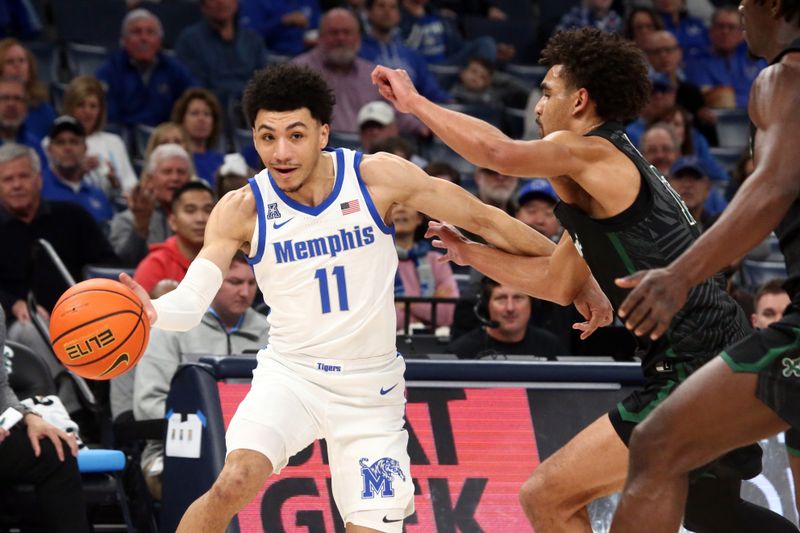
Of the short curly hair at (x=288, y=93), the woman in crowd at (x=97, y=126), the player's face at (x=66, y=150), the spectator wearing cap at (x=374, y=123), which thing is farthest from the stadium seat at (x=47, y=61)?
the short curly hair at (x=288, y=93)

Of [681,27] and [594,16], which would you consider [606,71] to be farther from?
[681,27]

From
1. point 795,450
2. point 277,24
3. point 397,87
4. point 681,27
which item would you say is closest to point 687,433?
point 795,450

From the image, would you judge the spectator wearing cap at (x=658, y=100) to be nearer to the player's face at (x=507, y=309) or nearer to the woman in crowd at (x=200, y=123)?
the woman in crowd at (x=200, y=123)

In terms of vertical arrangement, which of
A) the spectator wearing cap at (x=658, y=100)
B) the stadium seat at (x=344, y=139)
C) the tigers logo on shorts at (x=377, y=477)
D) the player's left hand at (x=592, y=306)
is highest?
the player's left hand at (x=592, y=306)

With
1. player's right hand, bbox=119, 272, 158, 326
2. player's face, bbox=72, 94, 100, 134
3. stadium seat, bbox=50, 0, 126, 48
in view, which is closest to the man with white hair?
player's face, bbox=72, 94, 100, 134

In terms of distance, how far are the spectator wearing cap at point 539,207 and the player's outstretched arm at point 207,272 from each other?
3448 mm

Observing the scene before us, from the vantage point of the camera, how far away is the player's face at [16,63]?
32.2 ft

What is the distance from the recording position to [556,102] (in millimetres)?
5160

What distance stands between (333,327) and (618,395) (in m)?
1.76

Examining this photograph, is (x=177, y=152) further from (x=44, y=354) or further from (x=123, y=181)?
(x=44, y=354)

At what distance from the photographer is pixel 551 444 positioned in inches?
251

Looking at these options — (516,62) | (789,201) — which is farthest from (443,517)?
(516,62)

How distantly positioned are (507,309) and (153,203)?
2.76m

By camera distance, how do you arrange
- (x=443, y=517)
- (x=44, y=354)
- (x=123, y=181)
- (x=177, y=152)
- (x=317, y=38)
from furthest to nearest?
(x=317, y=38) < (x=123, y=181) < (x=177, y=152) < (x=44, y=354) < (x=443, y=517)
